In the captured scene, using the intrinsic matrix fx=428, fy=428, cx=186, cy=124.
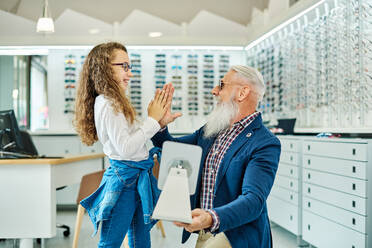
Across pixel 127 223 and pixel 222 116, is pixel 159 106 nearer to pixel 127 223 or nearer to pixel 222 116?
pixel 222 116

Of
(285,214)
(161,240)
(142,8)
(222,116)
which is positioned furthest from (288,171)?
(142,8)

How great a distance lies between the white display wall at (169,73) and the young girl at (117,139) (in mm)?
4965

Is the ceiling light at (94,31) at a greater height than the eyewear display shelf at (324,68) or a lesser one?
greater

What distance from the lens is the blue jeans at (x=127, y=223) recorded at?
1967mm

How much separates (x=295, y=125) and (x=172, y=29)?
2.97 m

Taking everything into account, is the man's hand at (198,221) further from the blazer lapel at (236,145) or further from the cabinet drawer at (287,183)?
the cabinet drawer at (287,183)

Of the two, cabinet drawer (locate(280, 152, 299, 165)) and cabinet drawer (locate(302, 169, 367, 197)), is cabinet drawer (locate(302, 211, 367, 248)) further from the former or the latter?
cabinet drawer (locate(280, 152, 299, 165))

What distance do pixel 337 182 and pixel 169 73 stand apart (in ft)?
14.2

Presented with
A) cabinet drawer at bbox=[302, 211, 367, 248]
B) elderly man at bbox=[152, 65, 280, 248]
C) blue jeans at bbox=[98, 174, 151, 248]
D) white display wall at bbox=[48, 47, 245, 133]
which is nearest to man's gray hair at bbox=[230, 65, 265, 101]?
elderly man at bbox=[152, 65, 280, 248]

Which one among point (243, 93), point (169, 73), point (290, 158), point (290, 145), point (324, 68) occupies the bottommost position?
point (290, 158)

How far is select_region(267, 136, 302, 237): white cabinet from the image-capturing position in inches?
164

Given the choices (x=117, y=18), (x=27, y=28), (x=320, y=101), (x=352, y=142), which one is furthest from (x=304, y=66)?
(x=27, y=28)

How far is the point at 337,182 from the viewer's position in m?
3.41

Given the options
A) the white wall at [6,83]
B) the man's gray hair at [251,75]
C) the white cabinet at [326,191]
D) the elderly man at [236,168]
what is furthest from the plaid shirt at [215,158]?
the white wall at [6,83]
